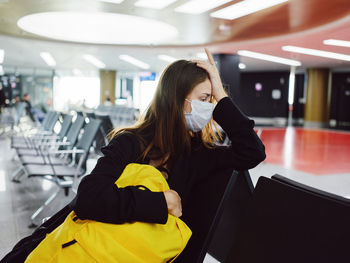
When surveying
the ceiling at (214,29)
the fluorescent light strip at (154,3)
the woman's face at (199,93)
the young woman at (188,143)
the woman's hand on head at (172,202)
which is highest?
the fluorescent light strip at (154,3)

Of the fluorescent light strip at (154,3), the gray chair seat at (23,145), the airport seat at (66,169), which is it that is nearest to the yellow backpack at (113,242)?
the airport seat at (66,169)

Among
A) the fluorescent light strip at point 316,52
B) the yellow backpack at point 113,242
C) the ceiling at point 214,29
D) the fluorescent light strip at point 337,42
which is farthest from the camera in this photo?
the fluorescent light strip at point 316,52

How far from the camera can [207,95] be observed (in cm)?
142

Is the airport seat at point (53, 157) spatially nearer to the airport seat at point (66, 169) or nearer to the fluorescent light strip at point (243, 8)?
the airport seat at point (66, 169)

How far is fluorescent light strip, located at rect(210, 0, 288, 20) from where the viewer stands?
7.61m

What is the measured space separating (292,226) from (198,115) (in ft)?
1.97

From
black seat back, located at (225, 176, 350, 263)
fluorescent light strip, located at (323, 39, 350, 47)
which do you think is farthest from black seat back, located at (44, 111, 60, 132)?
fluorescent light strip, located at (323, 39, 350, 47)

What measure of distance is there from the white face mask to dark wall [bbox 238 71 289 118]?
22978 millimetres

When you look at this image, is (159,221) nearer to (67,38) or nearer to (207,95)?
(207,95)

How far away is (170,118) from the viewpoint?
4.44ft

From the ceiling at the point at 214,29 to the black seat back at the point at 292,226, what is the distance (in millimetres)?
4813

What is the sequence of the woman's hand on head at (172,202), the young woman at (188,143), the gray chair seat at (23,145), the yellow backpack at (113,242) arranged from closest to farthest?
the yellow backpack at (113,242) → the woman's hand on head at (172,202) → the young woman at (188,143) → the gray chair seat at (23,145)

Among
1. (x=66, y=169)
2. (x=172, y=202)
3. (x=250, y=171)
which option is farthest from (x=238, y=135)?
(x=250, y=171)

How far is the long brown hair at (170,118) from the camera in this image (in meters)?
1.35
